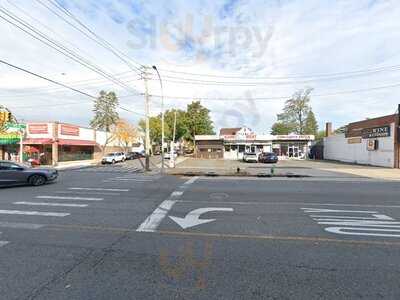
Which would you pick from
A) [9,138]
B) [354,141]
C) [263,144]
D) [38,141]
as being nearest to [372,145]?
[354,141]

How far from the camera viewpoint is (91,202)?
1063 cm

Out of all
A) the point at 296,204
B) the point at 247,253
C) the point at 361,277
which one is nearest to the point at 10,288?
the point at 247,253

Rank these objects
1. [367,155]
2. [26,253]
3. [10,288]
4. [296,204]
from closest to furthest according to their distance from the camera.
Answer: [10,288] < [26,253] < [296,204] < [367,155]

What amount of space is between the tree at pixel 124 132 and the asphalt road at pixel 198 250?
4923cm

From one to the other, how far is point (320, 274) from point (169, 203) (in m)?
6.60

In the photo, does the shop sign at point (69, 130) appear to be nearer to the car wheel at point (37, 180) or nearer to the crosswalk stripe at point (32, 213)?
the car wheel at point (37, 180)

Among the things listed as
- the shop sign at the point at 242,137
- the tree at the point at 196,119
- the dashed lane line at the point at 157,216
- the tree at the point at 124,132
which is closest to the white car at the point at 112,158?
the tree at the point at 124,132

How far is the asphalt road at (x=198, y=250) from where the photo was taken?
158 inches

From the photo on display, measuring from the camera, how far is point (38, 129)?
3647cm

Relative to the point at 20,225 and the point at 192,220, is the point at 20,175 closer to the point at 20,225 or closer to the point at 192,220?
the point at 20,225

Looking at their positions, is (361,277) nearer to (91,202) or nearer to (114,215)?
(114,215)

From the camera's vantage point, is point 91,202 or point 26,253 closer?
point 26,253

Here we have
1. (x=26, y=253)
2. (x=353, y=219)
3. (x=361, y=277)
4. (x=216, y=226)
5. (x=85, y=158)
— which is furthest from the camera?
(x=85, y=158)

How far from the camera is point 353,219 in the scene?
8188mm
